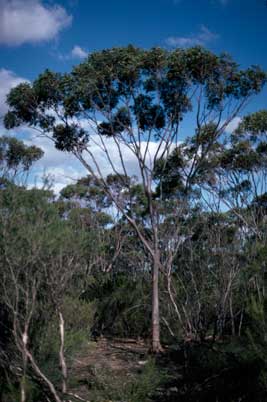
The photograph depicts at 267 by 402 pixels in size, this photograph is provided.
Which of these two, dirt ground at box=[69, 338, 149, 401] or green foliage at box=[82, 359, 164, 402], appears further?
dirt ground at box=[69, 338, 149, 401]

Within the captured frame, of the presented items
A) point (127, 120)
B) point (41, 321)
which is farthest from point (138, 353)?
point (127, 120)

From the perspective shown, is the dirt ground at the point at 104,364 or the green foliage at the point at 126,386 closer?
the green foliage at the point at 126,386

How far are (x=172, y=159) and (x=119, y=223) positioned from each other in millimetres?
8642

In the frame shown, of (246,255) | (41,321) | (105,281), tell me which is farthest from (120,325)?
(41,321)

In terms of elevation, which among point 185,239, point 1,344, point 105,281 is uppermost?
point 185,239

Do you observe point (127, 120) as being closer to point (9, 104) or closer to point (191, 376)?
point (9, 104)

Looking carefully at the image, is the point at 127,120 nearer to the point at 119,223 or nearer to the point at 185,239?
the point at 185,239

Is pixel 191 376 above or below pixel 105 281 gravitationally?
below

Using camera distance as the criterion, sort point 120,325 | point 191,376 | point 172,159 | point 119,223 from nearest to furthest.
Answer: point 191,376
point 120,325
point 172,159
point 119,223

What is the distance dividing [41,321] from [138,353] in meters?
4.27

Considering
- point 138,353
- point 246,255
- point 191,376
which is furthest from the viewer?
point 246,255

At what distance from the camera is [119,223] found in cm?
2169

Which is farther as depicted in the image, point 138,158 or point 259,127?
point 259,127

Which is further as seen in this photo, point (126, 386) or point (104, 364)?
point (104, 364)
